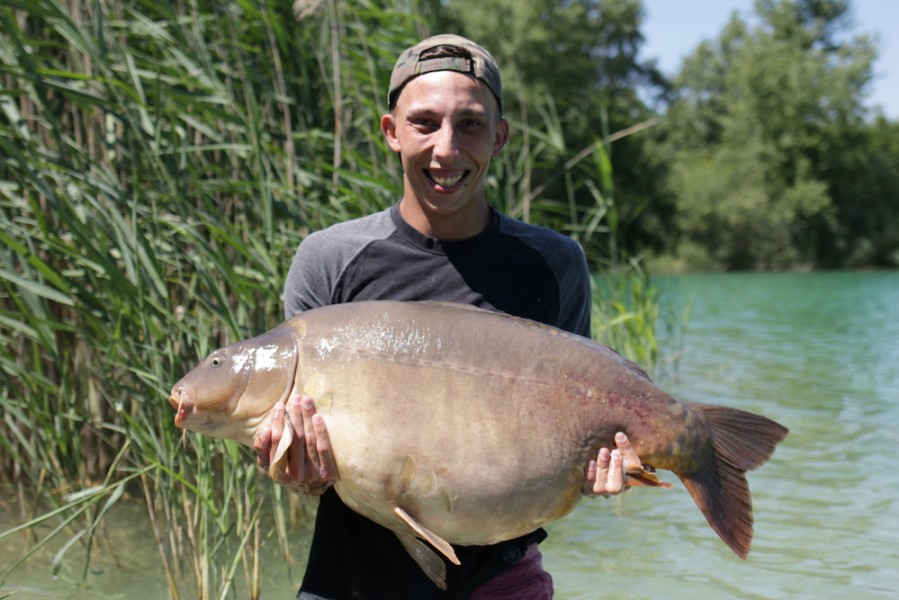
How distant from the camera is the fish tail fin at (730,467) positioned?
2129 mm

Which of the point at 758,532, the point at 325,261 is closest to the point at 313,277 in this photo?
the point at 325,261

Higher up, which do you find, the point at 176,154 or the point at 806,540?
the point at 176,154

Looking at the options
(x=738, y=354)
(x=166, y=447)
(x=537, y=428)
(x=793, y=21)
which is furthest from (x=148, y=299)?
(x=793, y=21)

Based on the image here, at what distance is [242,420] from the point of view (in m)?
2.04

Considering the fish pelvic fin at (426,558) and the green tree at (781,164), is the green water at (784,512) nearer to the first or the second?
the fish pelvic fin at (426,558)

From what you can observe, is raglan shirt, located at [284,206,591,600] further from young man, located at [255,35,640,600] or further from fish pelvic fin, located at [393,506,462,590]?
fish pelvic fin, located at [393,506,462,590]

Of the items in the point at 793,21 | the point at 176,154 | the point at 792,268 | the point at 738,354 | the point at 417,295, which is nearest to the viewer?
the point at 417,295

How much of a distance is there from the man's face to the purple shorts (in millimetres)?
811

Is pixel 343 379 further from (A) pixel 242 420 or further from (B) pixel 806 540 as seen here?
(B) pixel 806 540

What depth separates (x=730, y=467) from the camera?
2162 millimetres

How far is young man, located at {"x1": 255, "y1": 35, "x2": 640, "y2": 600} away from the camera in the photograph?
2150 millimetres

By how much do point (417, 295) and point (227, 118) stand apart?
1902 mm

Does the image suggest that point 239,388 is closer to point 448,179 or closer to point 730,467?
point 448,179

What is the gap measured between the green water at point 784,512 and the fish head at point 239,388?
3103 millimetres
